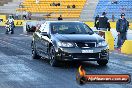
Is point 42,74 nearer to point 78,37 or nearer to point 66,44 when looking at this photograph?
point 66,44

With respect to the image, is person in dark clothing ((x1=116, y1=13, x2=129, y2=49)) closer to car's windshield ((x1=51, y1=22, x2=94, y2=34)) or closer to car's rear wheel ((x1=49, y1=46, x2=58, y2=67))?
car's windshield ((x1=51, y1=22, x2=94, y2=34))

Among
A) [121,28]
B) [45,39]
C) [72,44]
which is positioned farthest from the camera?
[121,28]

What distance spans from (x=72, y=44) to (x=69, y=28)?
53.8 inches

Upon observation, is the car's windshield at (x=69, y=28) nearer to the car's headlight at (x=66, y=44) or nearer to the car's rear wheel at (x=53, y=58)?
the car's rear wheel at (x=53, y=58)

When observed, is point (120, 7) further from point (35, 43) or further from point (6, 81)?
point (6, 81)

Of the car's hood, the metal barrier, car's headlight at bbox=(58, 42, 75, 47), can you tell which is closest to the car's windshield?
the car's hood

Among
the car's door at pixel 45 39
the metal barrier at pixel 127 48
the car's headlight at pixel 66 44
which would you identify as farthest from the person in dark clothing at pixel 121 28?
the car's headlight at pixel 66 44

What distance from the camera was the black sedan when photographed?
38.7ft

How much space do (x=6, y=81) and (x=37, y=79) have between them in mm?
718

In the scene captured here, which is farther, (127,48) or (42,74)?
(127,48)

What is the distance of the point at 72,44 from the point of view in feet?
38.6

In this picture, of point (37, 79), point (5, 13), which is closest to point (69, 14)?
point (5, 13)

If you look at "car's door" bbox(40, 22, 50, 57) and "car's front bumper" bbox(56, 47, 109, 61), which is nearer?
"car's front bumper" bbox(56, 47, 109, 61)

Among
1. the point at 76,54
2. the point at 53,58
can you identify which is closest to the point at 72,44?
the point at 76,54
